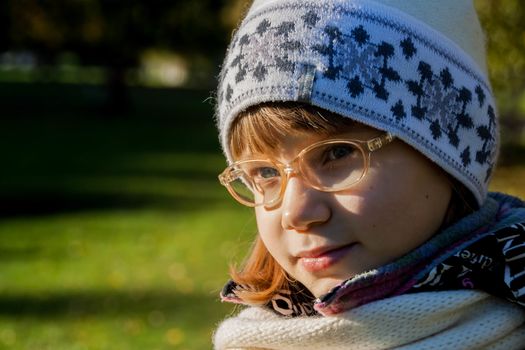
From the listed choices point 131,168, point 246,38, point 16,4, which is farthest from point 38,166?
point 16,4

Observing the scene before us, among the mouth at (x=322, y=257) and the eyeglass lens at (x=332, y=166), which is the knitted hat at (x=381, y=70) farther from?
the mouth at (x=322, y=257)

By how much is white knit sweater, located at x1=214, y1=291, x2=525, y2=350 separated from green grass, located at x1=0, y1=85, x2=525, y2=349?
1060 mm

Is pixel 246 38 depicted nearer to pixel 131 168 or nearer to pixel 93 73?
pixel 131 168

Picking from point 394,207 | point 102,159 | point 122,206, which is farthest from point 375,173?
point 102,159

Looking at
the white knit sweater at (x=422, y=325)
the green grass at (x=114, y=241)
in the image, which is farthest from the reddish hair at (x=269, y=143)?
the green grass at (x=114, y=241)

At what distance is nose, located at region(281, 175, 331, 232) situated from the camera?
1857mm

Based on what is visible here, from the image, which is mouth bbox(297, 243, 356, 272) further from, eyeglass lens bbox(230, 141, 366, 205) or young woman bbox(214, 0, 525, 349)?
eyeglass lens bbox(230, 141, 366, 205)

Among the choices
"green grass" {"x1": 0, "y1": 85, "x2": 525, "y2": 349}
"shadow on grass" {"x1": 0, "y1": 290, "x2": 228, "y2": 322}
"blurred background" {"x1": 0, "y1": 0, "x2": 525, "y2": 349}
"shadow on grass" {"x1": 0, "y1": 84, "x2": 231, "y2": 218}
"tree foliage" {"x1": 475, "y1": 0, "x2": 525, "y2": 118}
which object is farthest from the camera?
"shadow on grass" {"x1": 0, "y1": 84, "x2": 231, "y2": 218}

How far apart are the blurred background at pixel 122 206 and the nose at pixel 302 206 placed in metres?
0.91

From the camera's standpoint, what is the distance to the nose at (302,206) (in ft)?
6.09

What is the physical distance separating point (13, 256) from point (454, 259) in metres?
7.19

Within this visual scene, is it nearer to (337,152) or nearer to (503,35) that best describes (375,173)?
(337,152)

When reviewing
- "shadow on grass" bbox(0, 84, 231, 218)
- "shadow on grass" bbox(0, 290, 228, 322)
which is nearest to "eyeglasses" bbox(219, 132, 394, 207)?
"shadow on grass" bbox(0, 290, 228, 322)

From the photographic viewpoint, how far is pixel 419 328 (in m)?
1.89
